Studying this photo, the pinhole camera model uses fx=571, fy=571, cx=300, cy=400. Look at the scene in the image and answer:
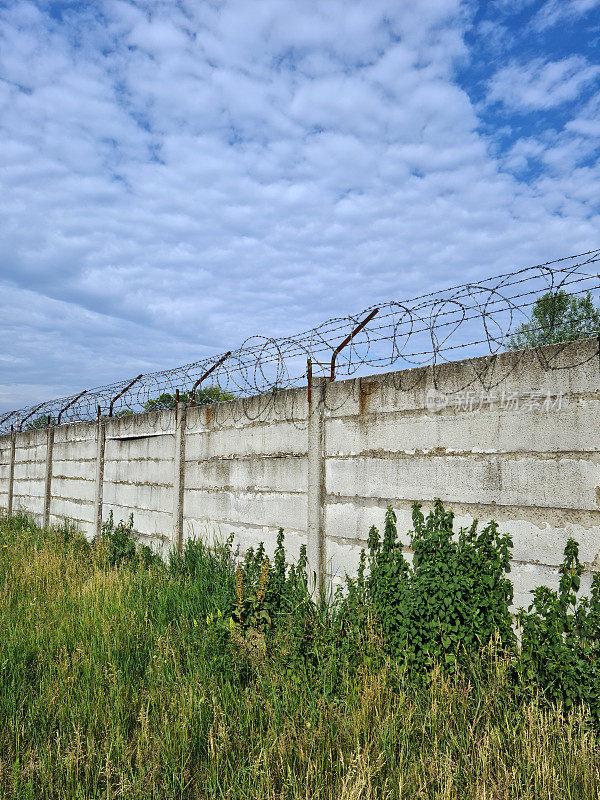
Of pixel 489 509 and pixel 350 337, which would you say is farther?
pixel 350 337

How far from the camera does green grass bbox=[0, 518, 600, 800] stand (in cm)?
298

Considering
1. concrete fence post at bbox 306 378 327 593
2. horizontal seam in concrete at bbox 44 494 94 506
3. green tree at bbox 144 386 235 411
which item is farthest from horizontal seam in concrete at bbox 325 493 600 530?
horizontal seam in concrete at bbox 44 494 94 506

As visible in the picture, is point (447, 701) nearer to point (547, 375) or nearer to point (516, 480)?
point (516, 480)

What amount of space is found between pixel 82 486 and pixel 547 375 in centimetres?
1028

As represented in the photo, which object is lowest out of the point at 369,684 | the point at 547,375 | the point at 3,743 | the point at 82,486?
the point at 3,743

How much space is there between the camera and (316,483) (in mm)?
5719

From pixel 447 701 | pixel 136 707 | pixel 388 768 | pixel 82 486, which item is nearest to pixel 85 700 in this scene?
pixel 136 707

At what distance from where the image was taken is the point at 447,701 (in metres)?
3.64

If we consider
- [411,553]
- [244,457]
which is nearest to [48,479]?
[244,457]

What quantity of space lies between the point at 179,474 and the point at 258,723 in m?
4.89

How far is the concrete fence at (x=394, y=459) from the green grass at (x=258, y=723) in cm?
95

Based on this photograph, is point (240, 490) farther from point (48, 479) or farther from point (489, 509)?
point (48, 479)

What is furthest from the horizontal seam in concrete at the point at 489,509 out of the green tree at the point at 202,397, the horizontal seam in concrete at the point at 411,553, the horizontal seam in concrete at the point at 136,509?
the horizontal seam in concrete at the point at 136,509

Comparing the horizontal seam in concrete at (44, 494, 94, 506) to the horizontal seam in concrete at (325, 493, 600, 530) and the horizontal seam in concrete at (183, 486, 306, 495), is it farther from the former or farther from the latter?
the horizontal seam in concrete at (325, 493, 600, 530)
